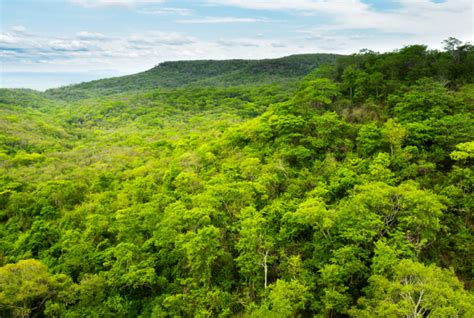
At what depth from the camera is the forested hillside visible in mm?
17719

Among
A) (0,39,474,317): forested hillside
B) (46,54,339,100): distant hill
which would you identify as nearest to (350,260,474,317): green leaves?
(0,39,474,317): forested hillside

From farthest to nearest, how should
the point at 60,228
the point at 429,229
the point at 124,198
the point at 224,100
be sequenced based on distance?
the point at 224,100 < the point at 124,198 < the point at 60,228 < the point at 429,229

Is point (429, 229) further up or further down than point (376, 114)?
further down

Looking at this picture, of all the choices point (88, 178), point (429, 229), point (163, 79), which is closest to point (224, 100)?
point (88, 178)

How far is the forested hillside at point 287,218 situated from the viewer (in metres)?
17.7

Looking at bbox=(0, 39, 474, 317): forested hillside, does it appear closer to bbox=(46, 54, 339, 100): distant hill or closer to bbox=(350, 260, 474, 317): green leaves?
bbox=(350, 260, 474, 317): green leaves

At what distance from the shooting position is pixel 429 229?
1828 cm

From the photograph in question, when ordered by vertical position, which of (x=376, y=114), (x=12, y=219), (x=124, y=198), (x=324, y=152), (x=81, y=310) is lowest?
(x=81, y=310)

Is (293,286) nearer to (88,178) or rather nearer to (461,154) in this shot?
(461,154)

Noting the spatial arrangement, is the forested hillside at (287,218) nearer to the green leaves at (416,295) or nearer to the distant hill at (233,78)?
the green leaves at (416,295)

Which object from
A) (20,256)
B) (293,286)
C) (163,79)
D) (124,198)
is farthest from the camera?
(163,79)

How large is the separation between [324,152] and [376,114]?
764cm

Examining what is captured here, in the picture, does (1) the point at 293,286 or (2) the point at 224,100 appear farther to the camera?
(2) the point at 224,100

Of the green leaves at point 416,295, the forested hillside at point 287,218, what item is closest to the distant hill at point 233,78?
the forested hillside at point 287,218
